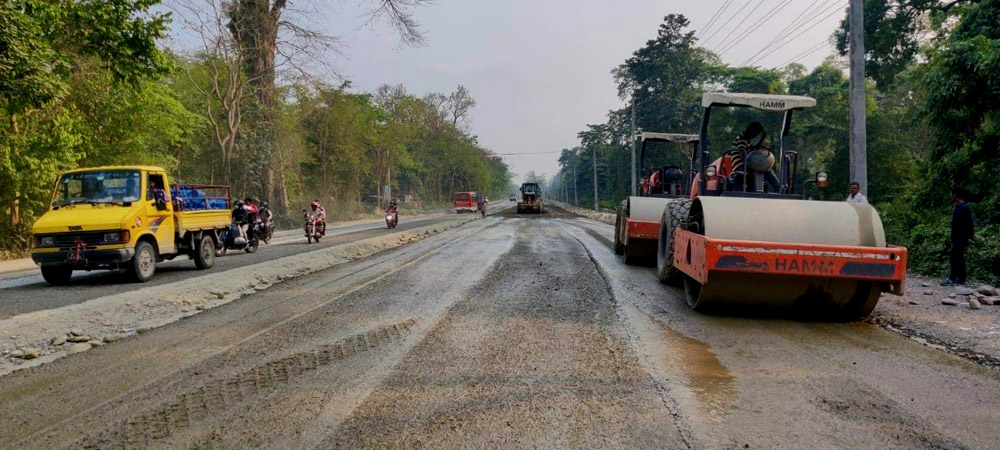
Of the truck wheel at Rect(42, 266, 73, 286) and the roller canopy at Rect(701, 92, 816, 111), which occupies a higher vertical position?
the roller canopy at Rect(701, 92, 816, 111)

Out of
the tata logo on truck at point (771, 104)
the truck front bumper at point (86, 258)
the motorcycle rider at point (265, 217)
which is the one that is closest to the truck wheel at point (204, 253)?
the truck front bumper at point (86, 258)

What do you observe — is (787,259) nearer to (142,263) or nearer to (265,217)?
(142,263)

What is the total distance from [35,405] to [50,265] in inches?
277

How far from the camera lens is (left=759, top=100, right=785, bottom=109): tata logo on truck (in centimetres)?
746

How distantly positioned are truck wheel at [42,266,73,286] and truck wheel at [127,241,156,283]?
1.09 m

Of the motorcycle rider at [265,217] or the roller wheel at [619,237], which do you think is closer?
the roller wheel at [619,237]

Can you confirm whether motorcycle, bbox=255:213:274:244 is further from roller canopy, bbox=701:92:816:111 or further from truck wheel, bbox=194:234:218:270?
roller canopy, bbox=701:92:816:111

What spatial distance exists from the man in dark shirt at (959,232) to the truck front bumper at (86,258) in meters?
12.9

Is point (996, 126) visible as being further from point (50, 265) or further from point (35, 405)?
point (50, 265)

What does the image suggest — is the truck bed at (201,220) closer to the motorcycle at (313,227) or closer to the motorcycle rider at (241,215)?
the motorcycle rider at (241,215)

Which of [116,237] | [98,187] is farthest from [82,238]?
[98,187]

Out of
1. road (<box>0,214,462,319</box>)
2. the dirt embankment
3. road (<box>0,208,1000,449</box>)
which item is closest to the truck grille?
road (<box>0,214,462,319</box>)

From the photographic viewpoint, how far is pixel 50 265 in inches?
373

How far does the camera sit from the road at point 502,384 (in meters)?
3.26
